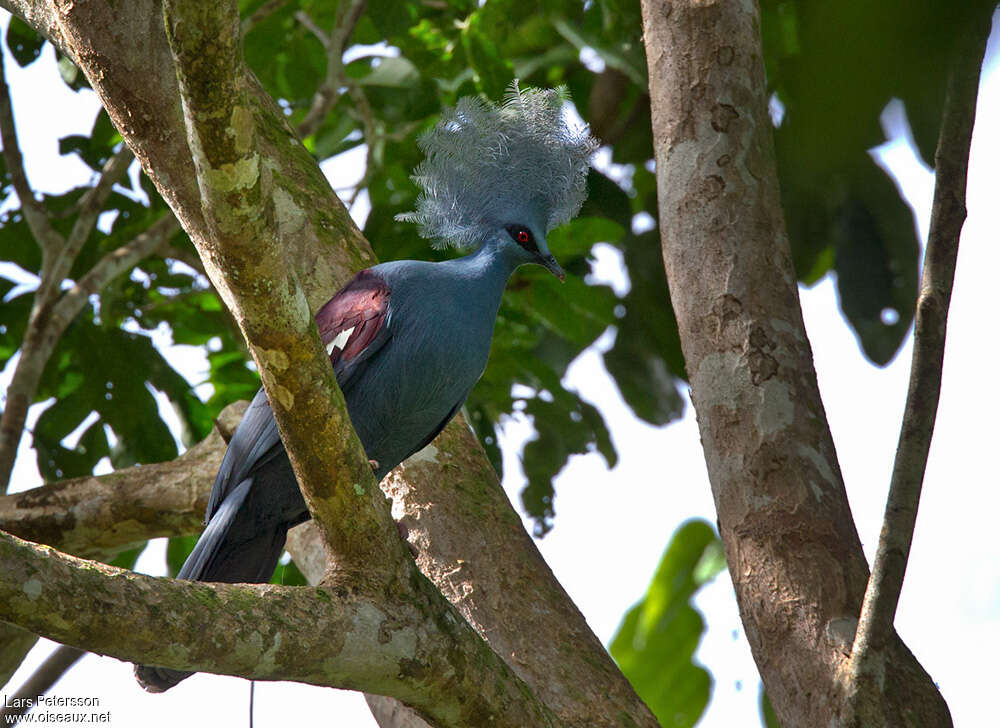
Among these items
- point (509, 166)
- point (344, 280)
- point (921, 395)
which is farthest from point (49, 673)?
point (921, 395)

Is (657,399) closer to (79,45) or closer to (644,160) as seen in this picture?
(644,160)

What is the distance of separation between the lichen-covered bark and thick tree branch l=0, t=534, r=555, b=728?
2.27 ft

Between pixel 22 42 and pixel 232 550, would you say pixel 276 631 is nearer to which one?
pixel 232 550

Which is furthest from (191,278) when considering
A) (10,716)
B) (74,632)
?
(74,632)

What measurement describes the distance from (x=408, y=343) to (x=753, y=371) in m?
0.91

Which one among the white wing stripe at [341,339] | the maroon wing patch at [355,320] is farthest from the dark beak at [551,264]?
the white wing stripe at [341,339]

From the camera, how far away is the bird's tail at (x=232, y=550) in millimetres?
2732

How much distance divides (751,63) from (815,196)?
2418 millimetres

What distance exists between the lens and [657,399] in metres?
4.55

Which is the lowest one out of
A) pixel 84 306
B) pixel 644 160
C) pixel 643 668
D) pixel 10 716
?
pixel 10 716

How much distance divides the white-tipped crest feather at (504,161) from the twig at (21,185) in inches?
68.8

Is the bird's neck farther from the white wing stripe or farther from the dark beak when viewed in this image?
the white wing stripe

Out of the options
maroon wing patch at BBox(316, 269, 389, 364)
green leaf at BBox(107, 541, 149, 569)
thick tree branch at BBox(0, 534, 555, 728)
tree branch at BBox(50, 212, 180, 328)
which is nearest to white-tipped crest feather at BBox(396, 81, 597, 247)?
maroon wing patch at BBox(316, 269, 389, 364)

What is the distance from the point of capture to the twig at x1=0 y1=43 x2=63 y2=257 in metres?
4.16
